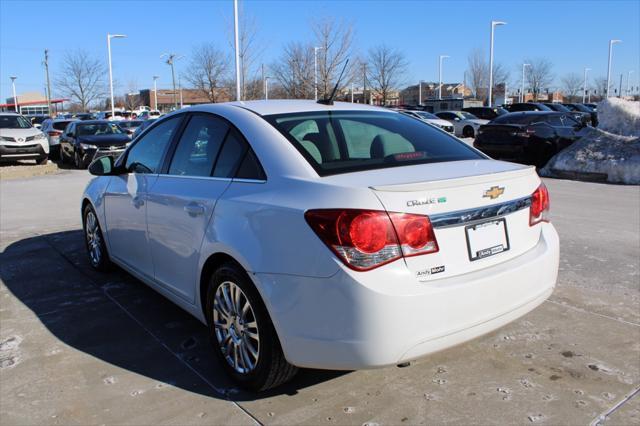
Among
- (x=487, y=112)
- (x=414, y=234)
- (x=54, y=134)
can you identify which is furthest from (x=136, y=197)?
(x=487, y=112)

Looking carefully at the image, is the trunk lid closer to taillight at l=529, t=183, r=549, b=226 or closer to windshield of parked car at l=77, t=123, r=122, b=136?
taillight at l=529, t=183, r=549, b=226

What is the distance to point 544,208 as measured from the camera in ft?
11.0

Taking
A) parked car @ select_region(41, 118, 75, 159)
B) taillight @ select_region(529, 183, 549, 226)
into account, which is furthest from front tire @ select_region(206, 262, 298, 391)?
parked car @ select_region(41, 118, 75, 159)

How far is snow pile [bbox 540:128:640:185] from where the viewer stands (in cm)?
1188

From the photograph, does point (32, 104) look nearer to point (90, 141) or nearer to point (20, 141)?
point (20, 141)

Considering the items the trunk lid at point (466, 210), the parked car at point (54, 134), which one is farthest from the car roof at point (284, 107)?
the parked car at point (54, 134)

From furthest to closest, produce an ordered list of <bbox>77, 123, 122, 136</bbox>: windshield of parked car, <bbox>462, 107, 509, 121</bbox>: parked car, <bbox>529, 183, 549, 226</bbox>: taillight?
<bbox>462, 107, 509, 121</bbox>: parked car
<bbox>77, 123, 122, 136</bbox>: windshield of parked car
<bbox>529, 183, 549, 226</bbox>: taillight

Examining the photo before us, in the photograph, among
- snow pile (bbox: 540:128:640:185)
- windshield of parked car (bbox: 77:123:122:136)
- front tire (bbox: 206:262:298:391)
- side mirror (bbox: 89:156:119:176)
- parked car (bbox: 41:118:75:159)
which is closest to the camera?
front tire (bbox: 206:262:298:391)

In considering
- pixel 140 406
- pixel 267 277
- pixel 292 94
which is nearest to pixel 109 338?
pixel 140 406

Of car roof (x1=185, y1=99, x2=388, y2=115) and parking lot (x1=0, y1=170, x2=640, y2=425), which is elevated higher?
car roof (x1=185, y1=99, x2=388, y2=115)

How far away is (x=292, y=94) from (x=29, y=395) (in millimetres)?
31525

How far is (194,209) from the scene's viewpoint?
11.2 feet

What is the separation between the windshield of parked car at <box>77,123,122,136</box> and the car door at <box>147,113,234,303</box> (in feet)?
50.7

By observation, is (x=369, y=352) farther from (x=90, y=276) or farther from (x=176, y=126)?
(x=90, y=276)
